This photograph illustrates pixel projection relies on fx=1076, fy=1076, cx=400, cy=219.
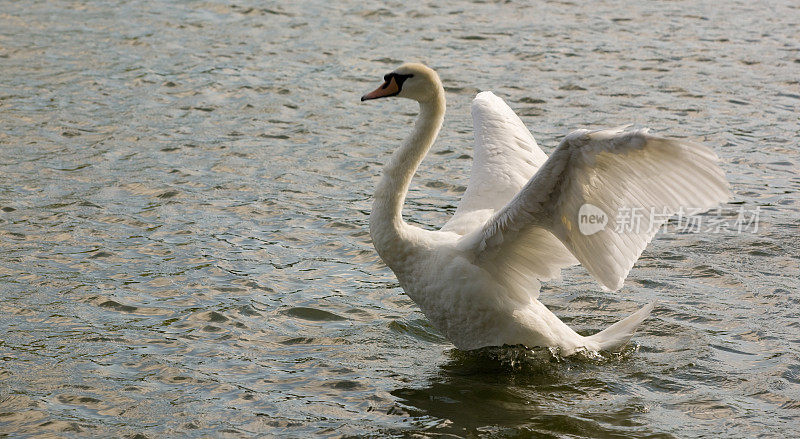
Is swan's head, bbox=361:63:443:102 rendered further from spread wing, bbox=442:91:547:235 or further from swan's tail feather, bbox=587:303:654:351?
swan's tail feather, bbox=587:303:654:351

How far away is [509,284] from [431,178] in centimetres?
400

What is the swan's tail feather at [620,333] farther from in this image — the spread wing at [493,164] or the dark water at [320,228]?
the spread wing at [493,164]

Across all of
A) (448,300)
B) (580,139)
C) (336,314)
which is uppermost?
(580,139)

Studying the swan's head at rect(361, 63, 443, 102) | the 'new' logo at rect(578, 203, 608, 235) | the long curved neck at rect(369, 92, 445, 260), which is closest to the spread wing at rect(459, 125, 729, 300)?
the 'new' logo at rect(578, 203, 608, 235)

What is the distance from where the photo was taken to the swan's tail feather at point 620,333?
721 cm

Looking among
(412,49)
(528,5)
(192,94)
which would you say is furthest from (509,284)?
(528,5)

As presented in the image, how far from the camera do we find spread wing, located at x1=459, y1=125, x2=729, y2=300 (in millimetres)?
5887

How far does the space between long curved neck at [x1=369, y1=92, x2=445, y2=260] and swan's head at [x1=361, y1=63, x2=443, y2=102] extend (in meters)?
0.06

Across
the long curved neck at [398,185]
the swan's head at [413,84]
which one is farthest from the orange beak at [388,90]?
the long curved neck at [398,185]

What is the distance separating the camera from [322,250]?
360 inches

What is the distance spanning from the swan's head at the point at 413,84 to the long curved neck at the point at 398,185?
A: 56mm

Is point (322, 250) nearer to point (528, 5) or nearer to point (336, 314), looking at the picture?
point (336, 314)

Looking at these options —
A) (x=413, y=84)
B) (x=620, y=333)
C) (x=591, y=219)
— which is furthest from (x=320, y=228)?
(x=591, y=219)

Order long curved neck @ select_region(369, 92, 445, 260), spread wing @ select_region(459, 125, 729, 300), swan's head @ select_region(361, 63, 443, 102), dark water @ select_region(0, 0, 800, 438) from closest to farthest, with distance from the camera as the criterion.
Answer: spread wing @ select_region(459, 125, 729, 300) < dark water @ select_region(0, 0, 800, 438) < long curved neck @ select_region(369, 92, 445, 260) < swan's head @ select_region(361, 63, 443, 102)
